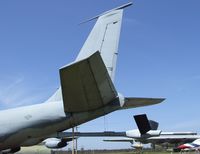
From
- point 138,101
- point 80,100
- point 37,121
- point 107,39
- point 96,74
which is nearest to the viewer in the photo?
point 96,74

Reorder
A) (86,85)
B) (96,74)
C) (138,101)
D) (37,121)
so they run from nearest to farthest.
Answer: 1. (96,74)
2. (86,85)
3. (37,121)
4. (138,101)

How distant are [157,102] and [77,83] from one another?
268 cm

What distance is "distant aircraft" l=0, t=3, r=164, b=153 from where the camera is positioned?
9.20 m

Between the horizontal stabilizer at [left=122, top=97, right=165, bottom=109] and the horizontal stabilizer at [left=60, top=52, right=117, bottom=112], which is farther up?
the horizontal stabilizer at [left=60, top=52, right=117, bottom=112]

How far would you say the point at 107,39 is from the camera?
480 inches

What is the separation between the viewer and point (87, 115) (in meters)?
10.7

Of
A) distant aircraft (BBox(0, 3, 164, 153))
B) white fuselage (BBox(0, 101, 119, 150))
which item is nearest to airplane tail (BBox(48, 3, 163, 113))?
distant aircraft (BBox(0, 3, 164, 153))

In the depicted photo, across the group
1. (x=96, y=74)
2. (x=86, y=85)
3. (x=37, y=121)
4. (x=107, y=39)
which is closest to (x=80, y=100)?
(x=86, y=85)

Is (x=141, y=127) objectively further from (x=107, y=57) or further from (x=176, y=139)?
(x=176, y=139)

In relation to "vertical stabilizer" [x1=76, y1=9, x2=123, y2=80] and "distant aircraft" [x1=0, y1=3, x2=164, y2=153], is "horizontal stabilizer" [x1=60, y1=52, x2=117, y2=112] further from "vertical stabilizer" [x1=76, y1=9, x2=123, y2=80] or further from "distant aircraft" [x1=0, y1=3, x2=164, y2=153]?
"vertical stabilizer" [x1=76, y1=9, x2=123, y2=80]

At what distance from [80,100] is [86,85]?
813mm

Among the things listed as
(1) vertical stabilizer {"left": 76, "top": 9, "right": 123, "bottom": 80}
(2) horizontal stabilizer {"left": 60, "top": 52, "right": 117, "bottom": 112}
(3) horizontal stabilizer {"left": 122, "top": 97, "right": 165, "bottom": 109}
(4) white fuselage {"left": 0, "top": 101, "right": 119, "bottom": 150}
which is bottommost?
(4) white fuselage {"left": 0, "top": 101, "right": 119, "bottom": 150}

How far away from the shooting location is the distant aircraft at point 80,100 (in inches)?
362

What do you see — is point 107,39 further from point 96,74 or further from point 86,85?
point 96,74
